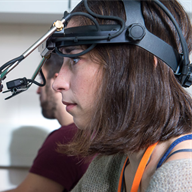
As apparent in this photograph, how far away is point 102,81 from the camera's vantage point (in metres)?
0.55

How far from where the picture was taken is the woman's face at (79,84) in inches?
21.8

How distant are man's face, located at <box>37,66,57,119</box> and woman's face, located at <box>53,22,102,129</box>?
775mm

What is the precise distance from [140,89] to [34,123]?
1086 mm

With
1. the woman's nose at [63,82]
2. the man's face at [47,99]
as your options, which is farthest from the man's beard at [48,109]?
the woman's nose at [63,82]

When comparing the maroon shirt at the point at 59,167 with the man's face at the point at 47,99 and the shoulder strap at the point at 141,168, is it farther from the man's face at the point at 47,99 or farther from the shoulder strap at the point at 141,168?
the shoulder strap at the point at 141,168

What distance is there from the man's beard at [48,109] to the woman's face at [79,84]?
785 millimetres

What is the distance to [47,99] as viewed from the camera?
1385 millimetres

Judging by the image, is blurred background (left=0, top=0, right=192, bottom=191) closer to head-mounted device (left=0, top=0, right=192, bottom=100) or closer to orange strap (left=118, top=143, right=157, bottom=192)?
head-mounted device (left=0, top=0, right=192, bottom=100)

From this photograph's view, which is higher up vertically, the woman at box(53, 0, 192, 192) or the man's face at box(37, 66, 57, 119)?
the woman at box(53, 0, 192, 192)

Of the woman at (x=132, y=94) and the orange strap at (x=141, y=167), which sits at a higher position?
the woman at (x=132, y=94)

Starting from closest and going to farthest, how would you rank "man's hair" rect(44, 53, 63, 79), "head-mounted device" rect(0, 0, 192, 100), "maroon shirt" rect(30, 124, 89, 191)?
"head-mounted device" rect(0, 0, 192, 100) → "maroon shirt" rect(30, 124, 89, 191) → "man's hair" rect(44, 53, 63, 79)

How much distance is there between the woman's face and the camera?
21.8 inches

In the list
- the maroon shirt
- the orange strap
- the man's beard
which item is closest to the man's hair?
the man's beard

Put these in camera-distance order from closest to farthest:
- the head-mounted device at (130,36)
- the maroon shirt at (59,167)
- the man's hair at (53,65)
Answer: the head-mounted device at (130,36) < the maroon shirt at (59,167) < the man's hair at (53,65)
